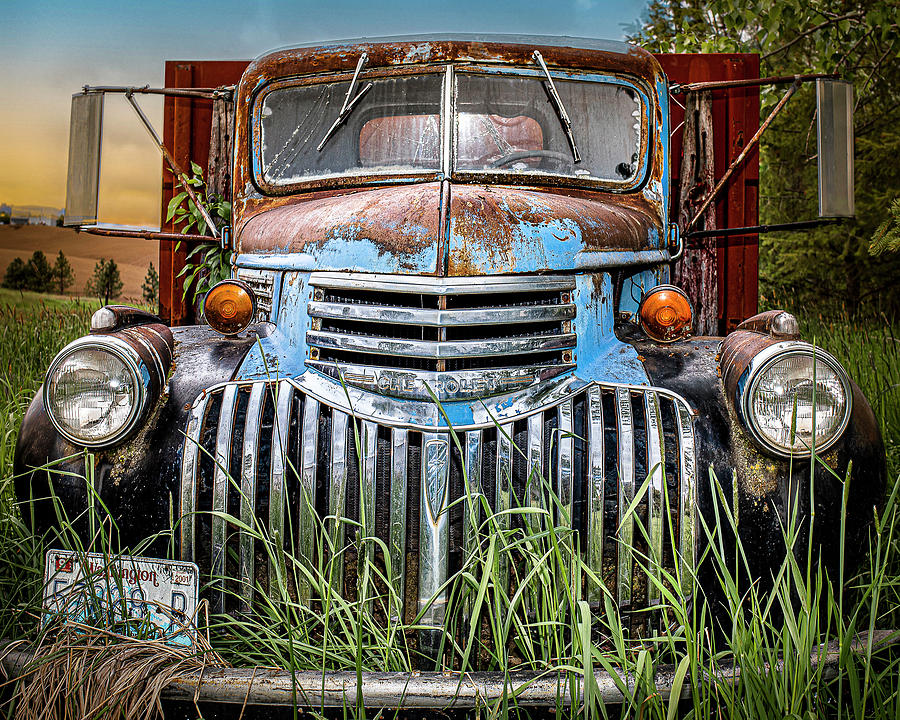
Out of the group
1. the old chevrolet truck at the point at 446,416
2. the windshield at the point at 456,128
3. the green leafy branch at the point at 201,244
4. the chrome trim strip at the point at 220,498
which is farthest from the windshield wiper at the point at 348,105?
the chrome trim strip at the point at 220,498

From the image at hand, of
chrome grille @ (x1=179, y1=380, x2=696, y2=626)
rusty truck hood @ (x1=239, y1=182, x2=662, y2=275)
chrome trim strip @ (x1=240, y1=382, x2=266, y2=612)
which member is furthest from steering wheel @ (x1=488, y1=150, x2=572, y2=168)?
chrome trim strip @ (x1=240, y1=382, x2=266, y2=612)

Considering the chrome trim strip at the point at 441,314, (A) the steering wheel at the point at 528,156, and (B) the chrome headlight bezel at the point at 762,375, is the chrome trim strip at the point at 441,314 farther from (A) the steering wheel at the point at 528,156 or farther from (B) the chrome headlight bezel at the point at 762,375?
(A) the steering wheel at the point at 528,156

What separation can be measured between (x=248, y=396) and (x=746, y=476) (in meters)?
1.38

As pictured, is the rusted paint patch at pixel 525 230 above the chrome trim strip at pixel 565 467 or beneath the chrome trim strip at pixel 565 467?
above

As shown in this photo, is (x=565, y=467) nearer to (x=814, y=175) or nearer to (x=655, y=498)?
(x=655, y=498)

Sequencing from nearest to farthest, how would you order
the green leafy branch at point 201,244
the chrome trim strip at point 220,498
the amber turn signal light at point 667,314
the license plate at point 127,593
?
the license plate at point 127,593, the chrome trim strip at point 220,498, the amber turn signal light at point 667,314, the green leafy branch at point 201,244

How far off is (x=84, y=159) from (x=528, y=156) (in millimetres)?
1726

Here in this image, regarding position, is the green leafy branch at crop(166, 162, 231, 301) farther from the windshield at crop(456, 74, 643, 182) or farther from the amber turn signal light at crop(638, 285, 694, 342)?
the amber turn signal light at crop(638, 285, 694, 342)

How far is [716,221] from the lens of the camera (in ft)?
14.7

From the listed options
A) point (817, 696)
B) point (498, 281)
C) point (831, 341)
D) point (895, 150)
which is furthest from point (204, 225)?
point (895, 150)

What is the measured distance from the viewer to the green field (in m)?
1.66

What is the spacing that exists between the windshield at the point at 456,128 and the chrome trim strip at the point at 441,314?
80cm

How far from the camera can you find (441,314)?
6.95 feet

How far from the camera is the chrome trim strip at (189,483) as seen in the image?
209cm
